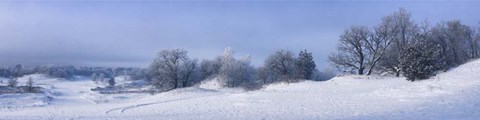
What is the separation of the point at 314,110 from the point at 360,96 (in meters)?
6.85

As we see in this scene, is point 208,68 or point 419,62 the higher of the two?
point 208,68

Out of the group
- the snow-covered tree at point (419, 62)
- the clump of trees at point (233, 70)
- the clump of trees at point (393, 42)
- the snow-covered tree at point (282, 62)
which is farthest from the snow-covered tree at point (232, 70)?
the snow-covered tree at point (419, 62)

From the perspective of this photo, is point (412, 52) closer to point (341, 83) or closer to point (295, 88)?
point (341, 83)

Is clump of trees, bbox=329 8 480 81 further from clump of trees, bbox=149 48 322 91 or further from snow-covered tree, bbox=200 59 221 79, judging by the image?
snow-covered tree, bbox=200 59 221 79

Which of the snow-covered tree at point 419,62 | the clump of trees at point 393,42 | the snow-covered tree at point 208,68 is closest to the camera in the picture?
the snow-covered tree at point 419,62

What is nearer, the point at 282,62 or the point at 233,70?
the point at 282,62

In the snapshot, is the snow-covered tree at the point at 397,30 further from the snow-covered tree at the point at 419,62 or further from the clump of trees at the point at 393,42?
the snow-covered tree at the point at 419,62

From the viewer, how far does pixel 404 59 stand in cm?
3600

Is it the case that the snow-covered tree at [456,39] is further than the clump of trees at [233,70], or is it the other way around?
the clump of trees at [233,70]

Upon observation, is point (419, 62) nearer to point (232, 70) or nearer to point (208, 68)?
point (232, 70)

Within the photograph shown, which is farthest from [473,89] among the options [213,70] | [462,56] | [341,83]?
[213,70]

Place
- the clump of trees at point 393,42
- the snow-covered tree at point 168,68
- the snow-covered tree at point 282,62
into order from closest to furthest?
the clump of trees at point 393,42 < the snow-covered tree at point 282,62 < the snow-covered tree at point 168,68

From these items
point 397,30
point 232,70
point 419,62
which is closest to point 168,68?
point 232,70

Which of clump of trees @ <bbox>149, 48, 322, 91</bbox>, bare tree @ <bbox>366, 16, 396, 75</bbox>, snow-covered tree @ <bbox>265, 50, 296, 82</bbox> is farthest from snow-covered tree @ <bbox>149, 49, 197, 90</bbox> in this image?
bare tree @ <bbox>366, 16, 396, 75</bbox>
